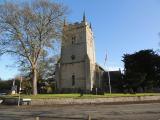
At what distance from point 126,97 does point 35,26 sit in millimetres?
17085

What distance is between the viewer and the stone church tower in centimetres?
6881

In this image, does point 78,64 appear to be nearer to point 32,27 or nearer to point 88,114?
point 32,27

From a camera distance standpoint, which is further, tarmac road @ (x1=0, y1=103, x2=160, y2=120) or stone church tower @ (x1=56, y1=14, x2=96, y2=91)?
stone church tower @ (x1=56, y1=14, x2=96, y2=91)

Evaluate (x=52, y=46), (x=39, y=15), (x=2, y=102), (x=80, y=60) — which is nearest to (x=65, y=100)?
(x=2, y=102)

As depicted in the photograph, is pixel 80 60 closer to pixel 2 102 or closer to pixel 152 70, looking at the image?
pixel 152 70

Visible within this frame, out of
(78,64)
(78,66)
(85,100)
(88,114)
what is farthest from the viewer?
(78,64)

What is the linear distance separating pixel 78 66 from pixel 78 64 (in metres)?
0.49

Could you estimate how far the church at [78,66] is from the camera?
6888 centimetres

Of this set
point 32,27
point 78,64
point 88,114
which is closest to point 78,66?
point 78,64

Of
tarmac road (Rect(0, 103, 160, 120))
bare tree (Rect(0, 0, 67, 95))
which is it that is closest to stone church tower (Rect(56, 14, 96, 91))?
bare tree (Rect(0, 0, 67, 95))

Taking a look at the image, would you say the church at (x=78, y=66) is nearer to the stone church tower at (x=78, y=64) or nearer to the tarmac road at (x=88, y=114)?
the stone church tower at (x=78, y=64)

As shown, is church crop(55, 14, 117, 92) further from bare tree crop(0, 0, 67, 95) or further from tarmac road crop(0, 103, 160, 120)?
tarmac road crop(0, 103, 160, 120)

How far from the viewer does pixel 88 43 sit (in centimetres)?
7244

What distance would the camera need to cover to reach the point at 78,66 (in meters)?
71.0
